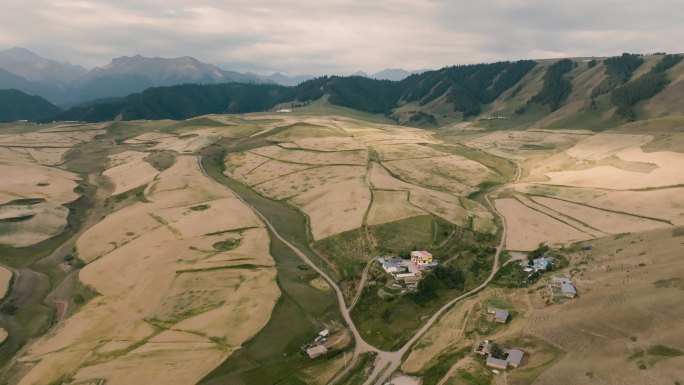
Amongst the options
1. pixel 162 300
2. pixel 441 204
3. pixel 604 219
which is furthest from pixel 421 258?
pixel 162 300

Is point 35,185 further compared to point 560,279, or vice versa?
point 35,185

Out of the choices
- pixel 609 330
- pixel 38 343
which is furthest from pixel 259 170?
pixel 609 330

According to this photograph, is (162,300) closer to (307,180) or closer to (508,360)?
(508,360)

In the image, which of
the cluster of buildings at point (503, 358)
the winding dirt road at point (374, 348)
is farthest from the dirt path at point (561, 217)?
the cluster of buildings at point (503, 358)

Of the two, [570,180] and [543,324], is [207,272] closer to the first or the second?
[543,324]

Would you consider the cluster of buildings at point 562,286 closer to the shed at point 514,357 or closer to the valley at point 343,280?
the valley at point 343,280

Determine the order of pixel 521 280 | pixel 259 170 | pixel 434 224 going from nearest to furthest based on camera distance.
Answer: pixel 521 280, pixel 434 224, pixel 259 170

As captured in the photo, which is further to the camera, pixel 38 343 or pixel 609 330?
pixel 38 343
